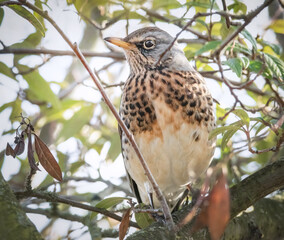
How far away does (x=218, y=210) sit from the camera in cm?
130

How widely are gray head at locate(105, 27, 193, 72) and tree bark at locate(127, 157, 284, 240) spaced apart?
1.29m

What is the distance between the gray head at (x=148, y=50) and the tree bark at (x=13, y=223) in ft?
6.55

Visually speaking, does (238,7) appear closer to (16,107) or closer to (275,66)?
(275,66)

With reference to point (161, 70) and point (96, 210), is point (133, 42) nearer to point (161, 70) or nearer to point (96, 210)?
point (161, 70)

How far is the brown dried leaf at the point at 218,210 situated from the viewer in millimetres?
1285

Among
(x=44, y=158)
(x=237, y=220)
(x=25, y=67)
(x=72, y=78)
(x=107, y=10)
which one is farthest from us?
(x=72, y=78)

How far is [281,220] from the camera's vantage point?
3.06 metres

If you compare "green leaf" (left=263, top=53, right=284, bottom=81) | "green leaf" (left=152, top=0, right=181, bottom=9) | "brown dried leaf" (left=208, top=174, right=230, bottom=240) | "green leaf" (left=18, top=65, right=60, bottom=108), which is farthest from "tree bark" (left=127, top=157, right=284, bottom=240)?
"green leaf" (left=152, top=0, right=181, bottom=9)

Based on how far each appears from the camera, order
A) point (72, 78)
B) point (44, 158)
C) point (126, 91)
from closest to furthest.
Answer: point (44, 158) < point (126, 91) < point (72, 78)

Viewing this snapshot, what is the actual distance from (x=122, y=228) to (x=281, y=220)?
1384 mm

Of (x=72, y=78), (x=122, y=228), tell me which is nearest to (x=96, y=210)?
(x=122, y=228)

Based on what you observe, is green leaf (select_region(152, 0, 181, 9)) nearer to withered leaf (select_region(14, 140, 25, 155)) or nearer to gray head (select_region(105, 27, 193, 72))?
gray head (select_region(105, 27, 193, 72))

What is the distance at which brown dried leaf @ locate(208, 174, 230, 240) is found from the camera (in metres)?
1.29

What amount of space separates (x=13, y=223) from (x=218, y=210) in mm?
889
